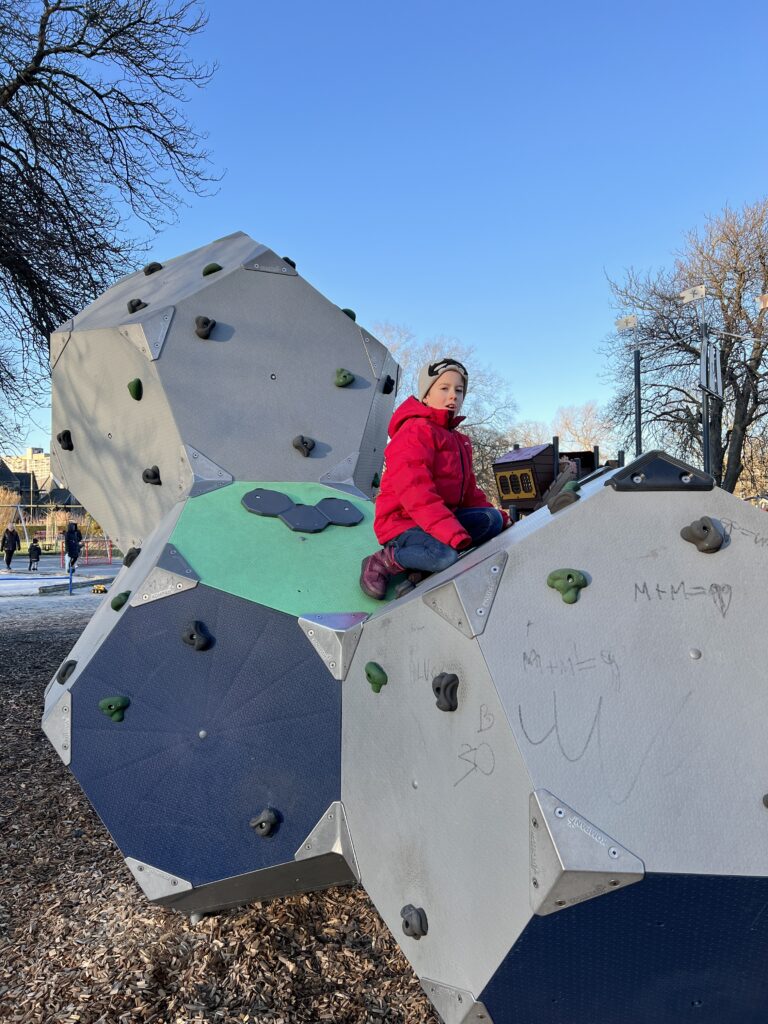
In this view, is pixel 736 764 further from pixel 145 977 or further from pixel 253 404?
pixel 253 404

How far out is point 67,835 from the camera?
4.27 m

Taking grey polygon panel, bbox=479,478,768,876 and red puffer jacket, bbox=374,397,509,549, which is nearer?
grey polygon panel, bbox=479,478,768,876

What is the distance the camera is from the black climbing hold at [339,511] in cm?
370

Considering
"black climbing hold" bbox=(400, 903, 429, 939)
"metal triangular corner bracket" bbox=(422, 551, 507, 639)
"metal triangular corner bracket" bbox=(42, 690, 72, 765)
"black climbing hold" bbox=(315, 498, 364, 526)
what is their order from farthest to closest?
"black climbing hold" bbox=(315, 498, 364, 526) < "metal triangular corner bracket" bbox=(42, 690, 72, 765) < "black climbing hold" bbox=(400, 903, 429, 939) < "metal triangular corner bracket" bbox=(422, 551, 507, 639)

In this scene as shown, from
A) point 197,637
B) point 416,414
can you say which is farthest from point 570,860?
point 416,414

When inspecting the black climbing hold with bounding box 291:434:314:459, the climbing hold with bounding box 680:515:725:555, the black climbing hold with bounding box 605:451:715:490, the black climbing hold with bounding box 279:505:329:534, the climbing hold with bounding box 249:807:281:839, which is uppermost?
the black climbing hold with bounding box 291:434:314:459

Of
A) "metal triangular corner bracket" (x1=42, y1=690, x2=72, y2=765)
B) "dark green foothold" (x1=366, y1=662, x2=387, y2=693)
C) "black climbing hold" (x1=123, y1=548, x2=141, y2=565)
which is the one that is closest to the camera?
"dark green foothold" (x1=366, y1=662, x2=387, y2=693)

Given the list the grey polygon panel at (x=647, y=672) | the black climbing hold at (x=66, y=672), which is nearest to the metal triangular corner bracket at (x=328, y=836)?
the grey polygon panel at (x=647, y=672)

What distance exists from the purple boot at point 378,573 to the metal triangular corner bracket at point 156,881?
1.32 m

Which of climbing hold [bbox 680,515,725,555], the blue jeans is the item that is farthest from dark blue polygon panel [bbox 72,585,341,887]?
climbing hold [bbox 680,515,725,555]

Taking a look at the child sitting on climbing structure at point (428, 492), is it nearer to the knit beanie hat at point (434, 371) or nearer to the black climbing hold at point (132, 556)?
the knit beanie hat at point (434, 371)

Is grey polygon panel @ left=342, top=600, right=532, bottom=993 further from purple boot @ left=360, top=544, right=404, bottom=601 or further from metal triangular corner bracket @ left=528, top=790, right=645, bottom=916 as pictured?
purple boot @ left=360, top=544, right=404, bottom=601

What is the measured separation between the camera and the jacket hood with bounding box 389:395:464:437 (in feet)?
10.4

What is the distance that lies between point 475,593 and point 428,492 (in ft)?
2.96
